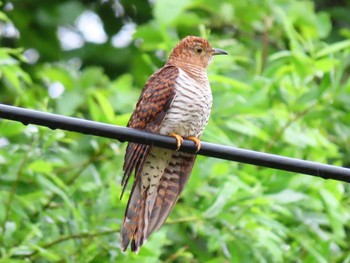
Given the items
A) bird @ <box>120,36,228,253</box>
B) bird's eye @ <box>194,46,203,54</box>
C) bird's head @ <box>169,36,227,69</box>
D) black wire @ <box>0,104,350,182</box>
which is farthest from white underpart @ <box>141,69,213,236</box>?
black wire @ <box>0,104,350,182</box>

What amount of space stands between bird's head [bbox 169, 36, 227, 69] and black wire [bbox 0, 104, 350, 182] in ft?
4.76

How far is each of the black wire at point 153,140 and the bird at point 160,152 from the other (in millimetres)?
809

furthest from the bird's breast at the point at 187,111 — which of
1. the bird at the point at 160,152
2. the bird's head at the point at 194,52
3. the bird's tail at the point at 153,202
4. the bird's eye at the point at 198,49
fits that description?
the bird's eye at the point at 198,49

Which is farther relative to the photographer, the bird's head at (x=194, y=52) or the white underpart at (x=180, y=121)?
the bird's head at (x=194, y=52)

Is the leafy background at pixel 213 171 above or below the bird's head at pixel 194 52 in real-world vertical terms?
below

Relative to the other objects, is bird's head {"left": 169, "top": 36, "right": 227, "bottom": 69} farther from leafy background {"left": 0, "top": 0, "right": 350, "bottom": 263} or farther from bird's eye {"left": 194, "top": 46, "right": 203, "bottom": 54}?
leafy background {"left": 0, "top": 0, "right": 350, "bottom": 263}

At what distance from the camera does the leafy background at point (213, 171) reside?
18.2 feet

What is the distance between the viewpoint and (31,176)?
5656mm

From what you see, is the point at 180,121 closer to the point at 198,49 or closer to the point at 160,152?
the point at 160,152

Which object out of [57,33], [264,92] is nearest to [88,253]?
[264,92]

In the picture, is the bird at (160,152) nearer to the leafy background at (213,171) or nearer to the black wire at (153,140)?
the leafy background at (213,171)

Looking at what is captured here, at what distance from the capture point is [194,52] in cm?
561

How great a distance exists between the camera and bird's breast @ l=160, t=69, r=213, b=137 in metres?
4.97

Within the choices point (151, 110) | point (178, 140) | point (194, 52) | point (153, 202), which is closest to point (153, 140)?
point (178, 140)
